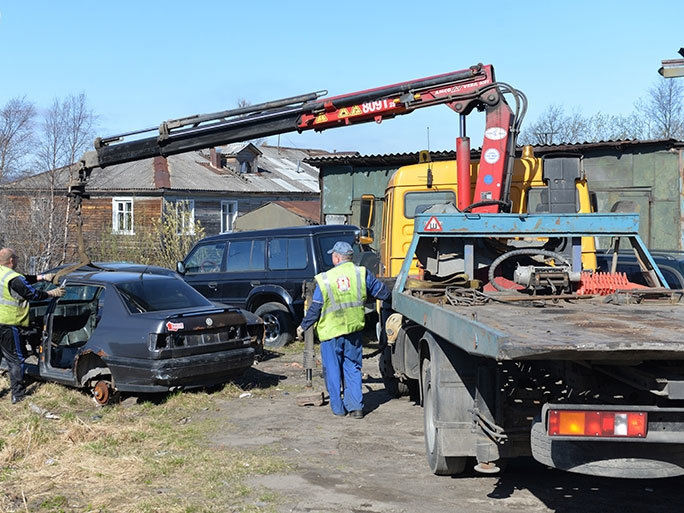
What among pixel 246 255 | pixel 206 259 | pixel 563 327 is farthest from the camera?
pixel 206 259

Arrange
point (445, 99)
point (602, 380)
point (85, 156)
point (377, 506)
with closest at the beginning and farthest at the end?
point (602, 380), point (377, 506), point (445, 99), point (85, 156)

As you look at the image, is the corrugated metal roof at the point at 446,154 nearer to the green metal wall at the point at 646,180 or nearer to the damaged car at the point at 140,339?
the green metal wall at the point at 646,180

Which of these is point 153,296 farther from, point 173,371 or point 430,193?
point 430,193

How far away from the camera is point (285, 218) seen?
28359mm

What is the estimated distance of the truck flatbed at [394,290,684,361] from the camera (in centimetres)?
401

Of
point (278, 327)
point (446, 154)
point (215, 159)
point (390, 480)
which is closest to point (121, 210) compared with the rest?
point (215, 159)

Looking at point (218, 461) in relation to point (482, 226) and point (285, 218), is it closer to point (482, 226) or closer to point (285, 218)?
point (482, 226)

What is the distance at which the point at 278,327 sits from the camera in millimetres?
13250

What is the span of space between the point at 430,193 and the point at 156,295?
3596 millimetres

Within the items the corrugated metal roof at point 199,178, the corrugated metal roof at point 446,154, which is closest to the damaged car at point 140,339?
the corrugated metal roof at point 446,154

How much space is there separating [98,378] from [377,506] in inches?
188

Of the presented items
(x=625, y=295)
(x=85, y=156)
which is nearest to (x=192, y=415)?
(x=625, y=295)

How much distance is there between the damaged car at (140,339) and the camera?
8.45m

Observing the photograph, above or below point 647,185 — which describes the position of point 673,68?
above
